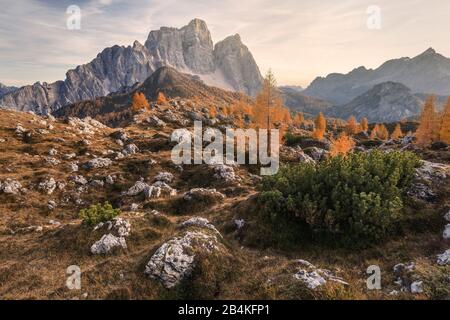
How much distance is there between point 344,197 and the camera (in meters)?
20.0

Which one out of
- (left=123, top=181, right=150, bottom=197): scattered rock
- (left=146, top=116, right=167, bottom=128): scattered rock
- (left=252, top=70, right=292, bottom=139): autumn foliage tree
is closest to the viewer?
(left=123, top=181, right=150, bottom=197): scattered rock

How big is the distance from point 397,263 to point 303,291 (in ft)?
22.1

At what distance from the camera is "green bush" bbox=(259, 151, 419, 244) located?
18812mm

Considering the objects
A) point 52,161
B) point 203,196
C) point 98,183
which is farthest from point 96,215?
point 52,161

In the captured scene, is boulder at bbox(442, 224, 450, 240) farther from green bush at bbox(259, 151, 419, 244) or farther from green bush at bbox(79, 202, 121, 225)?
green bush at bbox(79, 202, 121, 225)

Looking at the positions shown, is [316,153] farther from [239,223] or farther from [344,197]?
[344,197]

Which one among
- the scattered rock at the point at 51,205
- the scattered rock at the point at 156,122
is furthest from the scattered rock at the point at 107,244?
the scattered rock at the point at 156,122

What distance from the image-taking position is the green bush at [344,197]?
61.7 ft

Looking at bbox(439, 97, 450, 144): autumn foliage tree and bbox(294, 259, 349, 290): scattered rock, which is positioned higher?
bbox(439, 97, 450, 144): autumn foliage tree

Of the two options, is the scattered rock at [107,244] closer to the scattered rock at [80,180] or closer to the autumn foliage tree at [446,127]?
the scattered rock at [80,180]

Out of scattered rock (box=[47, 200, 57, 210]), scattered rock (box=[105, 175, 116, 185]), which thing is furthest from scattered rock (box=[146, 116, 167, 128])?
scattered rock (box=[47, 200, 57, 210])
